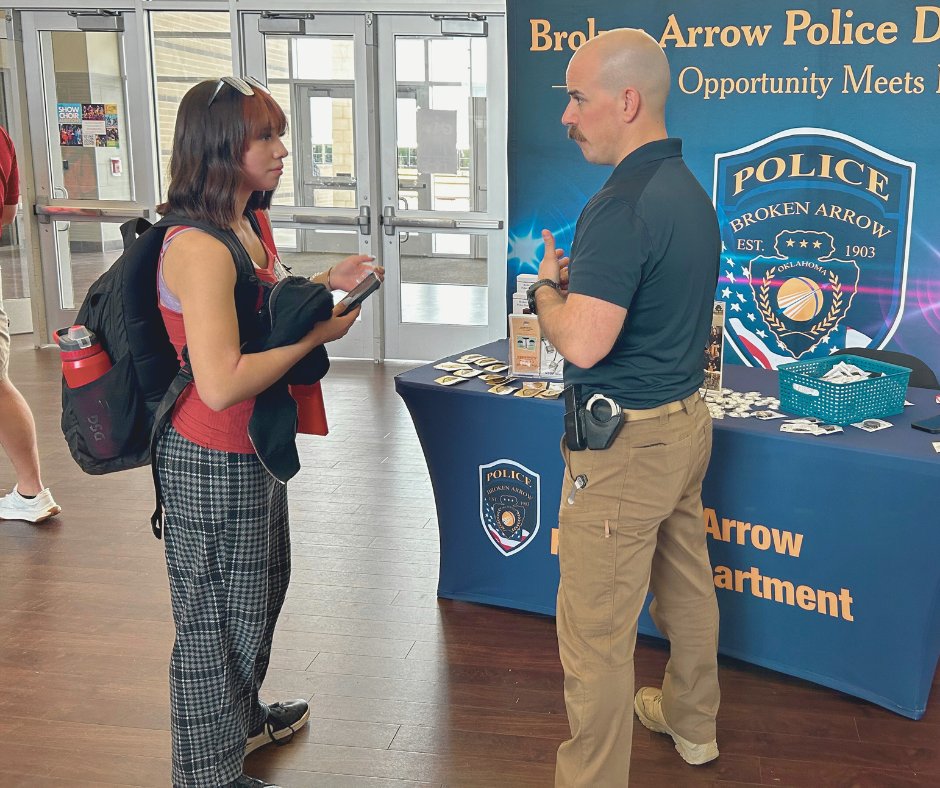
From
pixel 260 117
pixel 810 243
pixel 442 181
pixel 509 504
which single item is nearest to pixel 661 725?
pixel 509 504

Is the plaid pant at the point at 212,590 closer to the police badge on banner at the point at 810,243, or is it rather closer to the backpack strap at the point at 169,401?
the backpack strap at the point at 169,401

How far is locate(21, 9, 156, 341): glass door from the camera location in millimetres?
6789

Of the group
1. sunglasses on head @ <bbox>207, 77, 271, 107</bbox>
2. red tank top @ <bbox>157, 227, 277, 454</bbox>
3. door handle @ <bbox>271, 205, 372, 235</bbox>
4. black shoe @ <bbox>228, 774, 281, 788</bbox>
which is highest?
sunglasses on head @ <bbox>207, 77, 271, 107</bbox>

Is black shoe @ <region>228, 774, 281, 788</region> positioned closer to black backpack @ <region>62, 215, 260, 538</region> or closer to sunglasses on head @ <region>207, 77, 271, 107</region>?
black backpack @ <region>62, 215, 260, 538</region>

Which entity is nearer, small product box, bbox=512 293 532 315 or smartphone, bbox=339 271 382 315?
smartphone, bbox=339 271 382 315

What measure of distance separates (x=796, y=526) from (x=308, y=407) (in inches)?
50.8

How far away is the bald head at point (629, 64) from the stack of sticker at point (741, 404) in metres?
1.01

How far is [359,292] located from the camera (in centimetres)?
202

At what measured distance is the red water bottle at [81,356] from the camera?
6.04ft

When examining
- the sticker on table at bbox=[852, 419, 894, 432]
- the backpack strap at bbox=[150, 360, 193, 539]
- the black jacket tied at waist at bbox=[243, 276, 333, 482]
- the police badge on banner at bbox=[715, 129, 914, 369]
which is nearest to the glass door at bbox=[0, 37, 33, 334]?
the police badge on banner at bbox=[715, 129, 914, 369]

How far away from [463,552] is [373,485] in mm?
1309

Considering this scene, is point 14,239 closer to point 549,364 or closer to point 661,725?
point 549,364

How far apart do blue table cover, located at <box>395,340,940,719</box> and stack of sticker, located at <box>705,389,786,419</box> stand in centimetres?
5

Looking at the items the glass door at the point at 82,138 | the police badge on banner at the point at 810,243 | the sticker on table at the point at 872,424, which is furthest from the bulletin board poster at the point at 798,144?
the glass door at the point at 82,138
